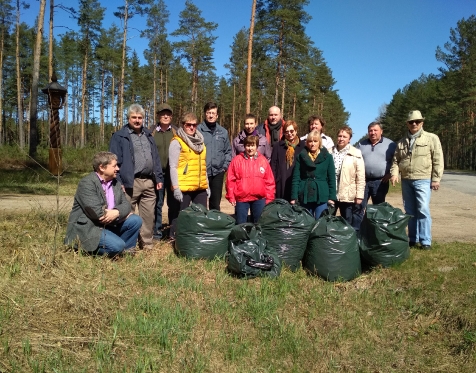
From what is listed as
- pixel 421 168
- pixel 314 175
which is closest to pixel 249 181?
pixel 314 175

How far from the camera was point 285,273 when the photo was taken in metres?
4.29

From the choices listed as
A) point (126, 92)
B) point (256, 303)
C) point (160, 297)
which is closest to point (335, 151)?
point (256, 303)

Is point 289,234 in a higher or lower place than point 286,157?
lower

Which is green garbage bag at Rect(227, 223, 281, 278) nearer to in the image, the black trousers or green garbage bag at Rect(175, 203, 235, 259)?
green garbage bag at Rect(175, 203, 235, 259)

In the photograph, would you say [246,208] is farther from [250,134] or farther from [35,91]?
[35,91]

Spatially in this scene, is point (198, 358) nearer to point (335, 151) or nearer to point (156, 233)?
point (156, 233)

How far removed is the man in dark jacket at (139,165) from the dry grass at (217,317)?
74cm

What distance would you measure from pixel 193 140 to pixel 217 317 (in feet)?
8.05

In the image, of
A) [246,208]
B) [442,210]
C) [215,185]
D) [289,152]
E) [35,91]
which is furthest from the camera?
[35,91]

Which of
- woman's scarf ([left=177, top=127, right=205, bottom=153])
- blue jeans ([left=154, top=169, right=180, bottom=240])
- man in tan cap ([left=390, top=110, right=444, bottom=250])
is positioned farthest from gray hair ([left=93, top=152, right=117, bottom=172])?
man in tan cap ([left=390, top=110, right=444, bottom=250])

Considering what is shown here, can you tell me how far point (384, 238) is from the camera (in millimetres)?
4348

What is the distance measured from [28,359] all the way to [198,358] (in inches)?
42.1

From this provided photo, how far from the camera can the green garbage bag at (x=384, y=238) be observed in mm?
4344

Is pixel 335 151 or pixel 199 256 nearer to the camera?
pixel 199 256
